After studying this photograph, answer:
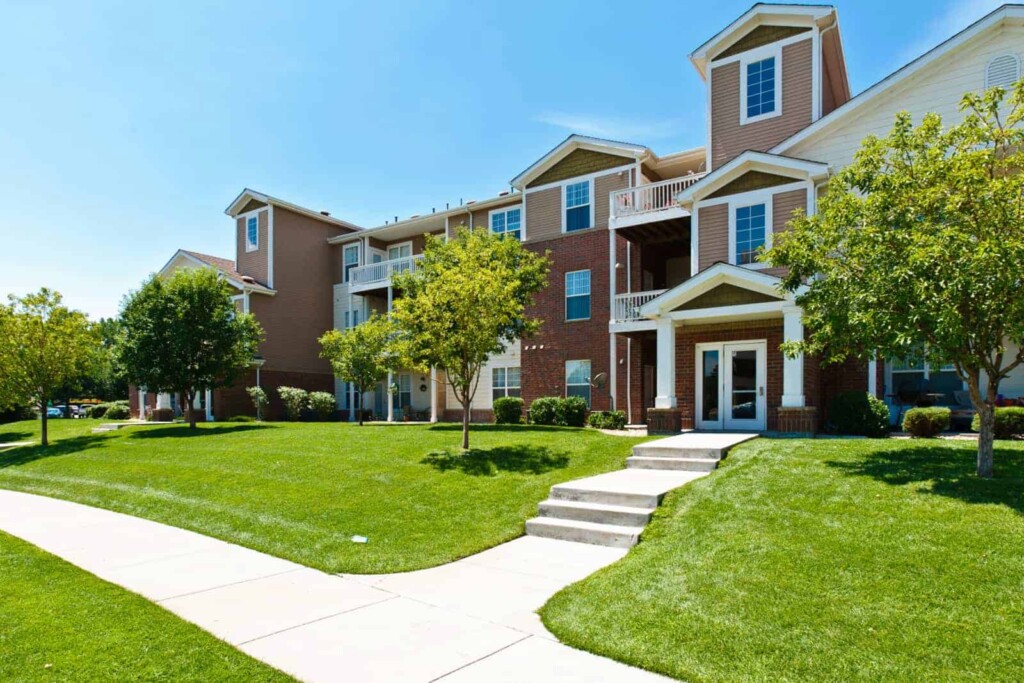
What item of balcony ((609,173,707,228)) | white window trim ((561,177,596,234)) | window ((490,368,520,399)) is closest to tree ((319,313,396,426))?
window ((490,368,520,399))

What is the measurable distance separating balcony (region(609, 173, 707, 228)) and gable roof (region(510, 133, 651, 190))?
1289 mm

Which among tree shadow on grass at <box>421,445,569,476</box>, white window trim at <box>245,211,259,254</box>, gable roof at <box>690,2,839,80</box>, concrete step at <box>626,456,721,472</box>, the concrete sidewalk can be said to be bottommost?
the concrete sidewalk

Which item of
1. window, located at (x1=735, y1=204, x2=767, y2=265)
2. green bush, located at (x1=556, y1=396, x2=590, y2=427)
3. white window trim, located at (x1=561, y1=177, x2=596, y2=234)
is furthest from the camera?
white window trim, located at (x1=561, y1=177, x2=596, y2=234)

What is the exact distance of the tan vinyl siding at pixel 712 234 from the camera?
16.4 metres

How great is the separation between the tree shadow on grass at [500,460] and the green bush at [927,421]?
7299mm

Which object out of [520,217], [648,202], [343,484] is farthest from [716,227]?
[343,484]

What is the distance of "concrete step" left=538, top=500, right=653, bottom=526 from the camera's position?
785cm

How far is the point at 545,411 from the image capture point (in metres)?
20.0

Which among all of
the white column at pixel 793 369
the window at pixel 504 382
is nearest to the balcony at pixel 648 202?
the white column at pixel 793 369

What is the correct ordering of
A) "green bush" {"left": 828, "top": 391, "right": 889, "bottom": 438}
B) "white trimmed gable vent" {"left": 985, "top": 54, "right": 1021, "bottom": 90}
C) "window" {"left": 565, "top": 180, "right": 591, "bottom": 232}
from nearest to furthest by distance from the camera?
"green bush" {"left": 828, "top": 391, "right": 889, "bottom": 438} → "white trimmed gable vent" {"left": 985, "top": 54, "right": 1021, "bottom": 90} → "window" {"left": 565, "top": 180, "right": 591, "bottom": 232}

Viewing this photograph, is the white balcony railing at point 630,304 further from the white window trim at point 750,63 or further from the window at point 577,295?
the white window trim at point 750,63

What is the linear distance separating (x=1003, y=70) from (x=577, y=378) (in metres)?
13.6

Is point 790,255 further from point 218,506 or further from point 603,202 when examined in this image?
point 603,202

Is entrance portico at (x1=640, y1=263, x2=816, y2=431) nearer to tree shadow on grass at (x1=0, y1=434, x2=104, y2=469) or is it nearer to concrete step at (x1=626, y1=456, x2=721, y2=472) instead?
concrete step at (x1=626, y1=456, x2=721, y2=472)
